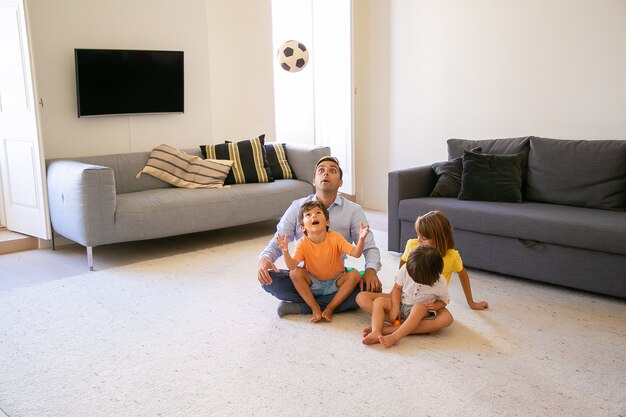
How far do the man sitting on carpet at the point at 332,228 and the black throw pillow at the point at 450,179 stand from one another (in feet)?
4.03

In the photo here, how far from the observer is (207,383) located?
2619 millimetres

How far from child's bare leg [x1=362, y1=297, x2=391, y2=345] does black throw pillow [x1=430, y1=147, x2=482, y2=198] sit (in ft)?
5.08

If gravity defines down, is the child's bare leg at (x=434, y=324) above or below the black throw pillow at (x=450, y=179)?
below

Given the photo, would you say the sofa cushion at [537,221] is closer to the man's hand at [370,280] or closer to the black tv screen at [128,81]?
the man's hand at [370,280]

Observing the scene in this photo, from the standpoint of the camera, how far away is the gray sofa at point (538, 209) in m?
3.53

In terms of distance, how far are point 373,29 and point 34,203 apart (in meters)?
3.36

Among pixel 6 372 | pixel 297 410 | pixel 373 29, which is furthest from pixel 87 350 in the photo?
pixel 373 29

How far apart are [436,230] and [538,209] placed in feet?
3.62

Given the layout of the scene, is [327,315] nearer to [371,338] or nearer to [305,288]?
[305,288]

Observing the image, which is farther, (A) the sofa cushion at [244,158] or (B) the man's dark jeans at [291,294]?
(A) the sofa cushion at [244,158]

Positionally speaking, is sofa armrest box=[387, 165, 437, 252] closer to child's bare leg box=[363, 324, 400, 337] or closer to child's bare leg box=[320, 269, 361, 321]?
child's bare leg box=[320, 269, 361, 321]

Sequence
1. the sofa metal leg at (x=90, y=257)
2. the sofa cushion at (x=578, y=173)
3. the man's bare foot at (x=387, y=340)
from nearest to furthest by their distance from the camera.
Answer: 1. the man's bare foot at (x=387, y=340)
2. the sofa cushion at (x=578, y=173)
3. the sofa metal leg at (x=90, y=257)

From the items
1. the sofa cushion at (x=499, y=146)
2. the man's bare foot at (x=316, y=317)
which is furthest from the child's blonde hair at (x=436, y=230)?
the sofa cushion at (x=499, y=146)

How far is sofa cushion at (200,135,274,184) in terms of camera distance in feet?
17.4
